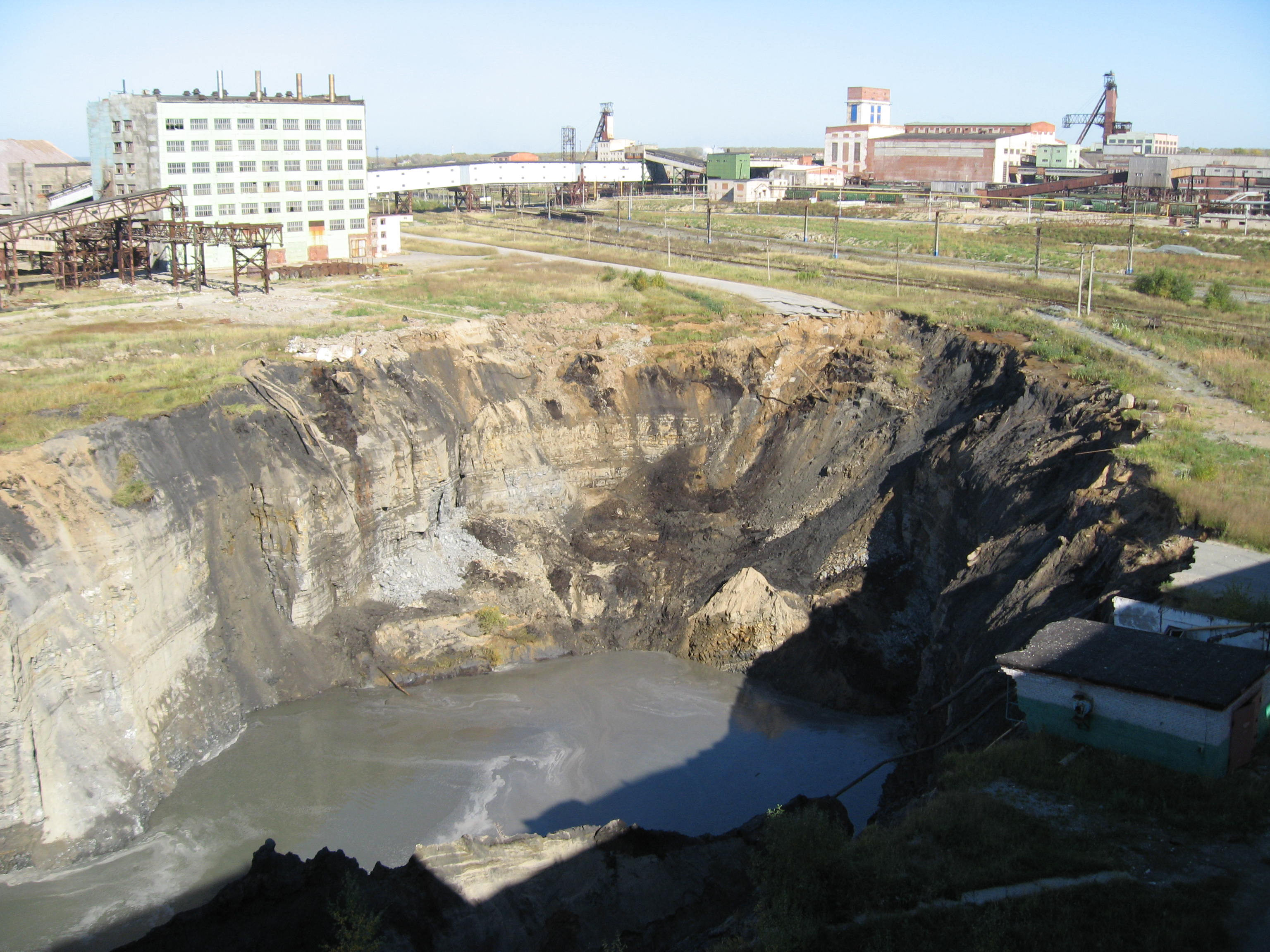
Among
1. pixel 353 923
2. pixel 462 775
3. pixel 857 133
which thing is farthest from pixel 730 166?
pixel 353 923

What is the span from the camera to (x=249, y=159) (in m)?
55.4

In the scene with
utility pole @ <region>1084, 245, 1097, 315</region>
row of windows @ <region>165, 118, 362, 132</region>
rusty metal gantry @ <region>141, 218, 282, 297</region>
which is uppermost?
row of windows @ <region>165, 118, 362, 132</region>

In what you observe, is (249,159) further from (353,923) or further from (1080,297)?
(353,923)

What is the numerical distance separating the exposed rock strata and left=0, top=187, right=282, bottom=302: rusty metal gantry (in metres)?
15.0

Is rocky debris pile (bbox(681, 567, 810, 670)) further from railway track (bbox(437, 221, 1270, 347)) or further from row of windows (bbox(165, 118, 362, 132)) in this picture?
row of windows (bbox(165, 118, 362, 132))

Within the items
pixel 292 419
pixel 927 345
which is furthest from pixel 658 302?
pixel 292 419

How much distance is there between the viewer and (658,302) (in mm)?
44406

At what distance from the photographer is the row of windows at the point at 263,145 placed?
52906 millimetres

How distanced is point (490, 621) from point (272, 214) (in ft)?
117

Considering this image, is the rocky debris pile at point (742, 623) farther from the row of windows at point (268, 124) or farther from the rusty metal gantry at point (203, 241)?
the row of windows at point (268, 124)

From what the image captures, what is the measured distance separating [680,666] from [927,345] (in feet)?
56.9

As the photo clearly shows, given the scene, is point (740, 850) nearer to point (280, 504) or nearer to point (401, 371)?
point (280, 504)

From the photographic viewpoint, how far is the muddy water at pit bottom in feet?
67.6

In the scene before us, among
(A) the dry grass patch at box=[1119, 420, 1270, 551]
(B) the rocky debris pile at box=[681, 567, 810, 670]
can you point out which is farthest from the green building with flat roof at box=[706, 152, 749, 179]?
(A) the dry grass patch at box=[1119, 420, 1270, 551]
